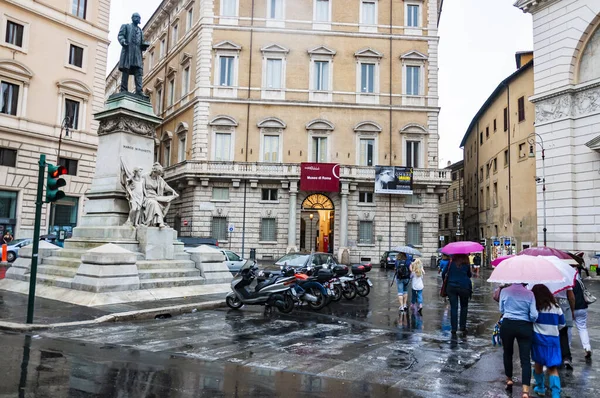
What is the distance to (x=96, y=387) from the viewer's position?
556 centimetres

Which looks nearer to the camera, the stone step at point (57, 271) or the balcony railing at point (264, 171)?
the stone step at point (57, 271)

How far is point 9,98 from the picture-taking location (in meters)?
31.5

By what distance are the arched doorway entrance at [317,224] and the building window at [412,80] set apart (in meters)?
10.8

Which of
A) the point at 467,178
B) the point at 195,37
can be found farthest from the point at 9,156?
the point at 467,178

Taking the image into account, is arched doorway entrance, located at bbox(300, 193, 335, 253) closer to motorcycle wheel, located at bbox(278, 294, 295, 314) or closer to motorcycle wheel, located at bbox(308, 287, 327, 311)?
motorcycle wheel, located at bbox(308, 287, 327, 311)

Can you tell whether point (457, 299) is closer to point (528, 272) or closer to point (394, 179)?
point (528, 272)

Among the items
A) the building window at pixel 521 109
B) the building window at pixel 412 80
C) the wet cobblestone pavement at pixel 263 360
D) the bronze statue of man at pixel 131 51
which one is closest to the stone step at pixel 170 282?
the wet cobblestone pavement at pixel 263 360

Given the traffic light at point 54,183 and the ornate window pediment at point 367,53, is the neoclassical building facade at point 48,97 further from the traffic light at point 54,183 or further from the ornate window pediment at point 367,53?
the traffic light at point 54,183

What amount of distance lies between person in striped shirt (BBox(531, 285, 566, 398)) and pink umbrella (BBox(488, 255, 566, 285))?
423mm

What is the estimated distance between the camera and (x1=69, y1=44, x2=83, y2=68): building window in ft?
115

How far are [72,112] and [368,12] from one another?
78.1 feet

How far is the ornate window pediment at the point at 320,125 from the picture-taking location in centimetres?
3747

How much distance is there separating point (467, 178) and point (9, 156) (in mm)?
48483

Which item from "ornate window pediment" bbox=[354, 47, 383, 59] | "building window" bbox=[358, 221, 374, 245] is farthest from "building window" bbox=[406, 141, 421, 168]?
"ornate window pediment" bbox=[354, 47, 383, 59]
